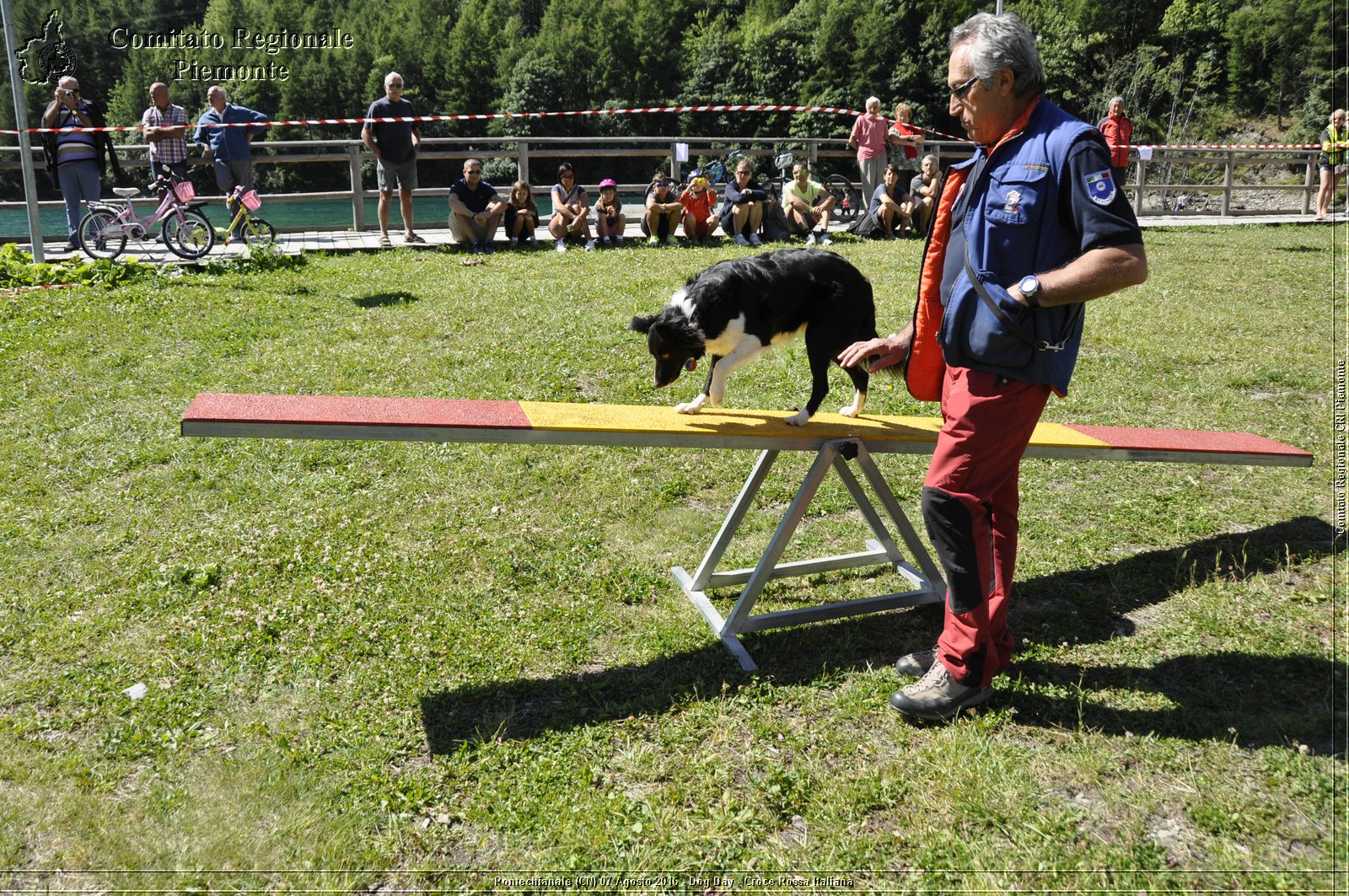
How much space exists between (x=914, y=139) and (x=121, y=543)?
1393 centimetres

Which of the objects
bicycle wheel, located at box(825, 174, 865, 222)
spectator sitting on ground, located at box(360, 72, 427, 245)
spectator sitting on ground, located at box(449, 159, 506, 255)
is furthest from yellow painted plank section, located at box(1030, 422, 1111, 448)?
bicycle wheel, located at box(825, 174, 865, 222)

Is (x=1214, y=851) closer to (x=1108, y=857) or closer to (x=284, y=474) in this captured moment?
(x=1108, y=857)

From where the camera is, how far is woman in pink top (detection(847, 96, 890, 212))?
48.5 ft

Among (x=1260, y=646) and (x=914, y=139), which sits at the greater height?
(x=914, y=139)

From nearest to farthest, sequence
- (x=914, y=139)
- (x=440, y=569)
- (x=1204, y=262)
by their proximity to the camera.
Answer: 1. (x=440, y=569)
2. (x=1204, y=262)
3. (x=914, y=139)

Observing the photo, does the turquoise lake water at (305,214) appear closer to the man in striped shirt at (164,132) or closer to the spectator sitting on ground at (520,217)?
the man in striped shirt at (164,132)

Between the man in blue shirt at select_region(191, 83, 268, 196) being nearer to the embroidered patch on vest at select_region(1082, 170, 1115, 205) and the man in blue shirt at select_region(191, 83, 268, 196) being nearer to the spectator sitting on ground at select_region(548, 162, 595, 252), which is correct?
the spectator sitting on ground at select_region(548, 162, 595, 252)

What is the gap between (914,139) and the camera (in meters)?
15.3

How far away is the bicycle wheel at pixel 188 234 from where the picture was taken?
10.8 m

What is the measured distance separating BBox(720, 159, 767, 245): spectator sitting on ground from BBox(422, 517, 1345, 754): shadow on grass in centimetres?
996

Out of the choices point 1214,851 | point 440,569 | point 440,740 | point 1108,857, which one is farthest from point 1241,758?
point 440,569

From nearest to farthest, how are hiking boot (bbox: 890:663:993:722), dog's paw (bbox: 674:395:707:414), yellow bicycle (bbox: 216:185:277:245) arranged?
hiking boot (bbox: 890:663:993:722), dog's paw (bbox: 674:395:707:414), yellow bicycle (bbox: 216:185:277:245)

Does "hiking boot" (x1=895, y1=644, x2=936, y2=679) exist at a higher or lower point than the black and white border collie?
lower

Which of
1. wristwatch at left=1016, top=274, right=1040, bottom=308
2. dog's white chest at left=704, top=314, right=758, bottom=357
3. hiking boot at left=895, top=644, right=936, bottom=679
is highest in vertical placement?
wristwatch at left=1016, top=274, right=1040, bottom=308
